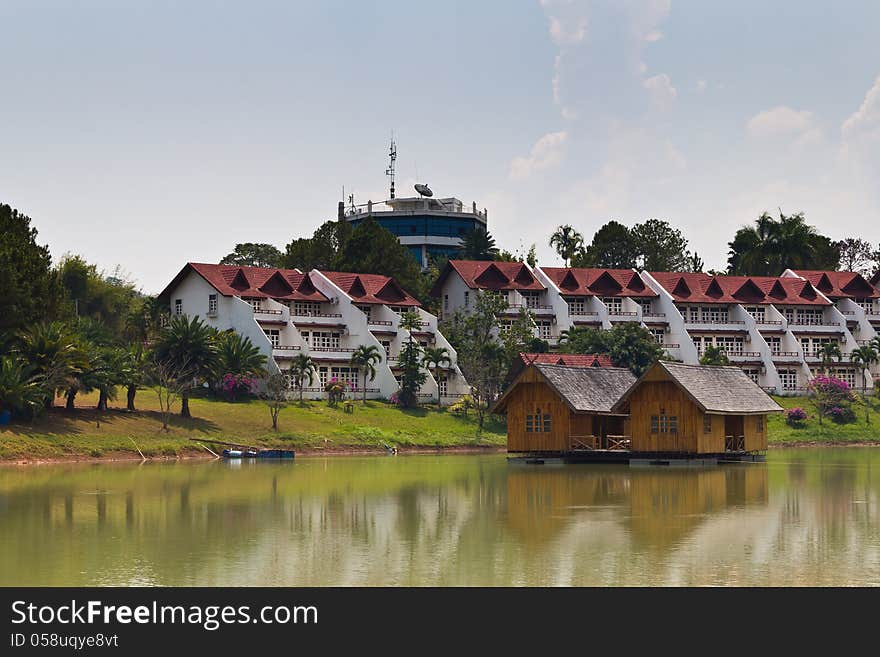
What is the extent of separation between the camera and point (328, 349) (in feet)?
351

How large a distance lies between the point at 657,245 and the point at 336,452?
68008 millimetres

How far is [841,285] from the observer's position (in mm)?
130250

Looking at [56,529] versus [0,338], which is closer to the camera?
[56,529]

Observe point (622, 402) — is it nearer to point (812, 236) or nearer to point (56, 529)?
point (56, 529)

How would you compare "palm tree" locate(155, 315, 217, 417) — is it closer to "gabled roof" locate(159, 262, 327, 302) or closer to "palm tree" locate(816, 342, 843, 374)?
"gabled roof" locate(159, 262, 327, 302)

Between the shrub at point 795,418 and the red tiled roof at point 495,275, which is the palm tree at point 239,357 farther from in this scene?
the shrub at point 795,418

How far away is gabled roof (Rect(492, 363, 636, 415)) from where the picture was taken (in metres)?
67.3

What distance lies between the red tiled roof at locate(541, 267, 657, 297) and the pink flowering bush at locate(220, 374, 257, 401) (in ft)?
116

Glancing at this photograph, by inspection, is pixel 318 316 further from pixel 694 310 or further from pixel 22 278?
pixel 22 278

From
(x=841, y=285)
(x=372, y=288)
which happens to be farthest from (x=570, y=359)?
(x=841, y=285)

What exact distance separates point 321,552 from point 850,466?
42.8 metres

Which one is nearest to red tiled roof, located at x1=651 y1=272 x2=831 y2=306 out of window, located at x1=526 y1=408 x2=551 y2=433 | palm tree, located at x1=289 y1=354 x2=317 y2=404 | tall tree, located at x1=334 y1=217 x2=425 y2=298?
tall tree, located at x1=334 y1=217 x2=425 y2=298

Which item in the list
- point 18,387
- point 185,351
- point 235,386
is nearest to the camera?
point 18,387
